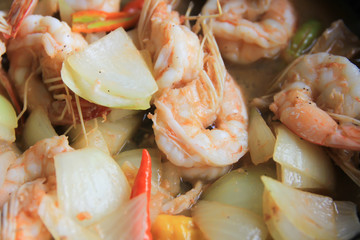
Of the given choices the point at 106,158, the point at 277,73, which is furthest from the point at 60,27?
the point at 277,73

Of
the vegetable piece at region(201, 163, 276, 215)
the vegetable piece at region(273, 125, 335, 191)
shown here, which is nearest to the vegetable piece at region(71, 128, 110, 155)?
the vegetable piece at region(201, 163, 276, 215)

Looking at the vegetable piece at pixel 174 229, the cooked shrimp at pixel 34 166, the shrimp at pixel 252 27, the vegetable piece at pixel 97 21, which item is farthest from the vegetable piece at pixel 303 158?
the vegetable piece at pixel 97 21

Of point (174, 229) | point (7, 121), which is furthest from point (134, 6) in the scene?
point (174, 229)

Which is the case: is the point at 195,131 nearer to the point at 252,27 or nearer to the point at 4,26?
the point at 252,27

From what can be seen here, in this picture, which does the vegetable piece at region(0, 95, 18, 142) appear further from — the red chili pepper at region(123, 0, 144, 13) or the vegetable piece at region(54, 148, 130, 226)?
the red chili pepper at region(123, 0, 144, 13)

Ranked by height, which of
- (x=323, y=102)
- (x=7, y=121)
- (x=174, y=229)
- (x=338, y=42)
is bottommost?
(x=174, y=229)

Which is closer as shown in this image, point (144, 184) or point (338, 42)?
point (144, 184)

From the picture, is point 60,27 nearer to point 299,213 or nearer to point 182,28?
point 182,28
